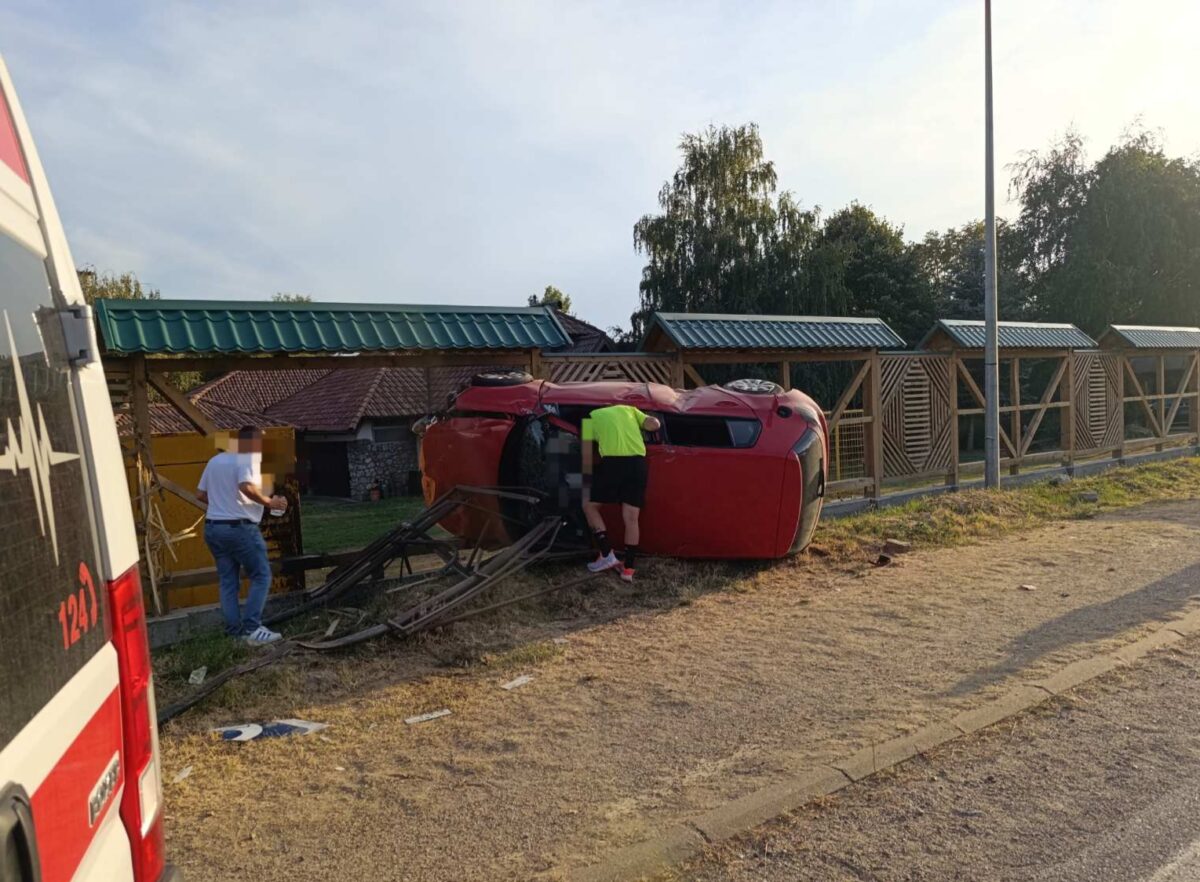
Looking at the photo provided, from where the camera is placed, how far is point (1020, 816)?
3.98 meters

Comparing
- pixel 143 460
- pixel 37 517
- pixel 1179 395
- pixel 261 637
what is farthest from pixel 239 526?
pixel 1179 395

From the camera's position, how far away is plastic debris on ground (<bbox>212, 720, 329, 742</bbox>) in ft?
16.4

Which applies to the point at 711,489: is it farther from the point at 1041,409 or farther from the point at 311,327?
the point at 1041,409

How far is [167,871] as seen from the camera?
7.52 ft

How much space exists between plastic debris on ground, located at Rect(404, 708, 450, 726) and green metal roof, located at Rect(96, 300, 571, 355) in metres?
3.75

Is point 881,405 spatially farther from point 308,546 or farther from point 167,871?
point 167,871

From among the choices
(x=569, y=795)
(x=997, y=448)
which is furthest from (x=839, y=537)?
(x=569, y=795)

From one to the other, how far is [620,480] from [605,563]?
0.79 m

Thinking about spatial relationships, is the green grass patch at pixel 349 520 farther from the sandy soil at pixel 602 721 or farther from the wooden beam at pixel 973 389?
the wooden beam at pixel 973 389

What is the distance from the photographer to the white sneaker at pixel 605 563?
811 cm

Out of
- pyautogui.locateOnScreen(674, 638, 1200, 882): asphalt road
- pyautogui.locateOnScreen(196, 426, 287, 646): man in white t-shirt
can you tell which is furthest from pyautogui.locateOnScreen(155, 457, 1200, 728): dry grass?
pyautogui.locateOnScreen(674, 638, 1200, 882): asphalt road

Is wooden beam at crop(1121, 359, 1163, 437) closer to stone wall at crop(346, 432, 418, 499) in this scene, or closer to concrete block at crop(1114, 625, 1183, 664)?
concrete block at crop(1114, 625, 1183, 664)

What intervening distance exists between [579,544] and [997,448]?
823 cm

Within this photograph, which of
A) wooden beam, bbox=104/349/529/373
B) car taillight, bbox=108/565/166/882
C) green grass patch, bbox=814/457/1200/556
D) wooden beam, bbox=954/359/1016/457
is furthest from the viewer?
wooden beam, bbox=954/359/1016/457
